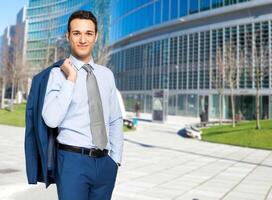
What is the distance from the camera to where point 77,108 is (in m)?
2.62

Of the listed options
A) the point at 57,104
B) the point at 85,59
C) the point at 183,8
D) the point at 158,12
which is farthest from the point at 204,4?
the point at 57,104

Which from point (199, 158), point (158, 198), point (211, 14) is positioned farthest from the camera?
point (211, 14)

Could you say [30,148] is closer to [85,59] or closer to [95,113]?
[95,113]

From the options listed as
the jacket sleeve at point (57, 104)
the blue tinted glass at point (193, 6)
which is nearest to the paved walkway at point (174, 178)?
the jacket sleeve at point (57, 104)

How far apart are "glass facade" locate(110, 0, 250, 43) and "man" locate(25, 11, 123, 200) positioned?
41.8 meters

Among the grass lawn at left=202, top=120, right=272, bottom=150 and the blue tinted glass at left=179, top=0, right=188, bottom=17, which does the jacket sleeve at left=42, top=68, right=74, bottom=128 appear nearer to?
the grass lawn at left=202, top=120, right=272, bottom=150

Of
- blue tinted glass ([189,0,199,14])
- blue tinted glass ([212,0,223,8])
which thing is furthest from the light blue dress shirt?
blue tinted glass ([189,0,199,14])

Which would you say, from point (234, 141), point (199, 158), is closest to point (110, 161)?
point (199, 158)

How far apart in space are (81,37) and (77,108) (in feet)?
1.74

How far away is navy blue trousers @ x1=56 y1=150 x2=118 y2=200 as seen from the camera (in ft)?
8.16

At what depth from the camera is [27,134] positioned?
2.59 meters

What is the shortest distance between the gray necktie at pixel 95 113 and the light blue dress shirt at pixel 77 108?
0.03 meters

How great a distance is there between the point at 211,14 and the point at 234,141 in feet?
94.9

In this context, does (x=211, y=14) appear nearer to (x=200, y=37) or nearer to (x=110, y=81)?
(x=200, y=37)
